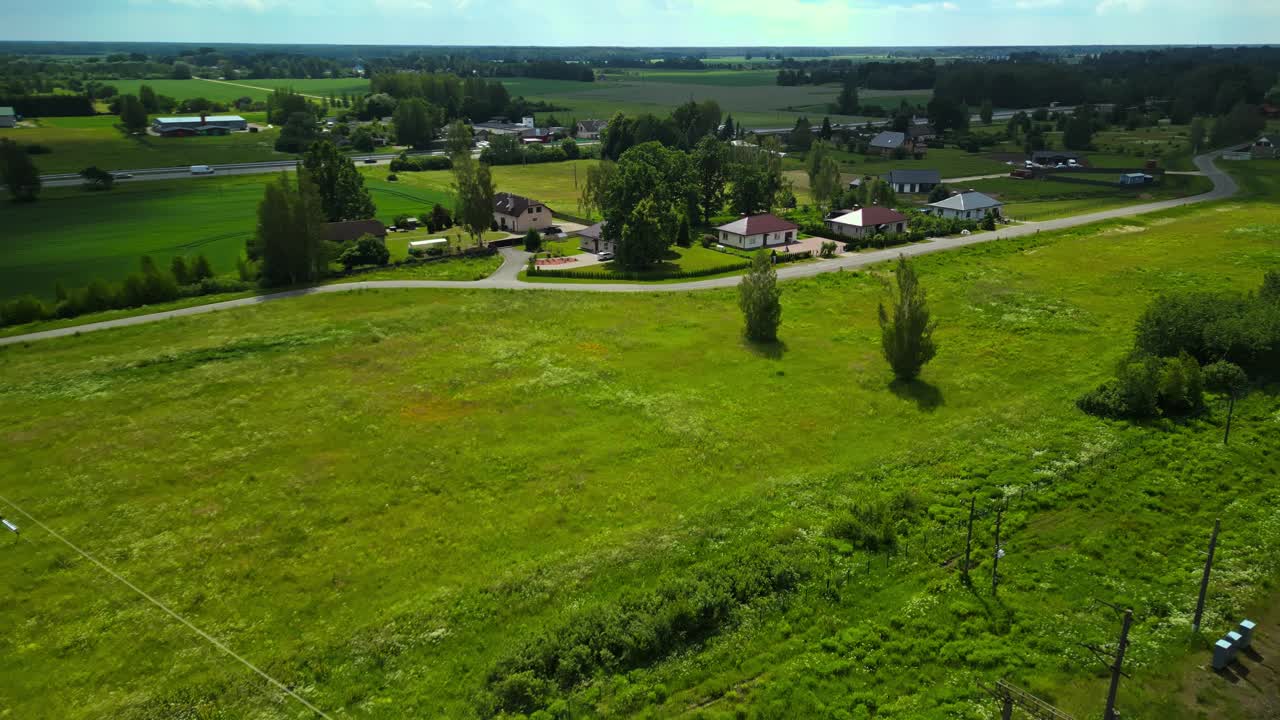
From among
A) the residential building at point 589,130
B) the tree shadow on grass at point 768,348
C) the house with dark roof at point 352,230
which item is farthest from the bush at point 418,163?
the tree shadow on grass at point 768,348

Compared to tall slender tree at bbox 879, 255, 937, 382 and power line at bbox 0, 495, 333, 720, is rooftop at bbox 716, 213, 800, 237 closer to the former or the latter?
tall slender tree at bbox 879, 255, 937, 382

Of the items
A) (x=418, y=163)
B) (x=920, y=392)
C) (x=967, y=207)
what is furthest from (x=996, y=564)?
(x=418, y=163)

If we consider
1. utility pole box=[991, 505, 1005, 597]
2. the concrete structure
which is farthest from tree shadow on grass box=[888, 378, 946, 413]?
the concrete structure

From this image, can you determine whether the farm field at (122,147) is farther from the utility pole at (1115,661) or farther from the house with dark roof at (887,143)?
the utility pole at (1115,661)

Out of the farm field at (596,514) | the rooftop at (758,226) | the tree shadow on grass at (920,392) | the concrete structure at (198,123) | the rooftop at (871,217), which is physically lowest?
the farm field at (596,514)

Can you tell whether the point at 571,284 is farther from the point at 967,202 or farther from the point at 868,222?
the point at 967,202

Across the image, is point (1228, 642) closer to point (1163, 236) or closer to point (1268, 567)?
point (1268, 567)
